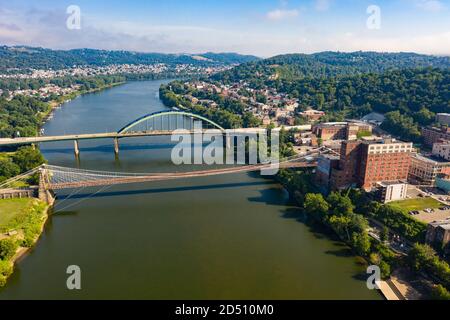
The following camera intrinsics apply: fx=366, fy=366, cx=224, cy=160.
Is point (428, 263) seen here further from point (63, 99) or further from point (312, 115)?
point (63, 99)

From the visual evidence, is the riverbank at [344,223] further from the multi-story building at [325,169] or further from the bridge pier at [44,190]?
the bridge pier at [44,190]

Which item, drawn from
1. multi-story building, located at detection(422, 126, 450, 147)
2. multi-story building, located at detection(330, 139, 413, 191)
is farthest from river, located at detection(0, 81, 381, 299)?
multi-story building, located at detection(422, 126, 450, 147)

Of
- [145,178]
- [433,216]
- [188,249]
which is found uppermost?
[145,178]

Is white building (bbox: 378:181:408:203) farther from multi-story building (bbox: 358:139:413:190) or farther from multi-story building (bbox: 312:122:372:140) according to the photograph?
multi-story building (bbox: 312:122:372:140)

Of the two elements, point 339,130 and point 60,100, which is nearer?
point 339,130

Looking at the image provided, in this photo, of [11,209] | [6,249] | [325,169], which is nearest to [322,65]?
[325,169]

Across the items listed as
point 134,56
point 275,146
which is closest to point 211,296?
point 275,146

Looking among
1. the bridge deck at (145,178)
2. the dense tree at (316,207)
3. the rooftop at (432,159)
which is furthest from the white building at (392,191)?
the bridge deck at (145,178)
